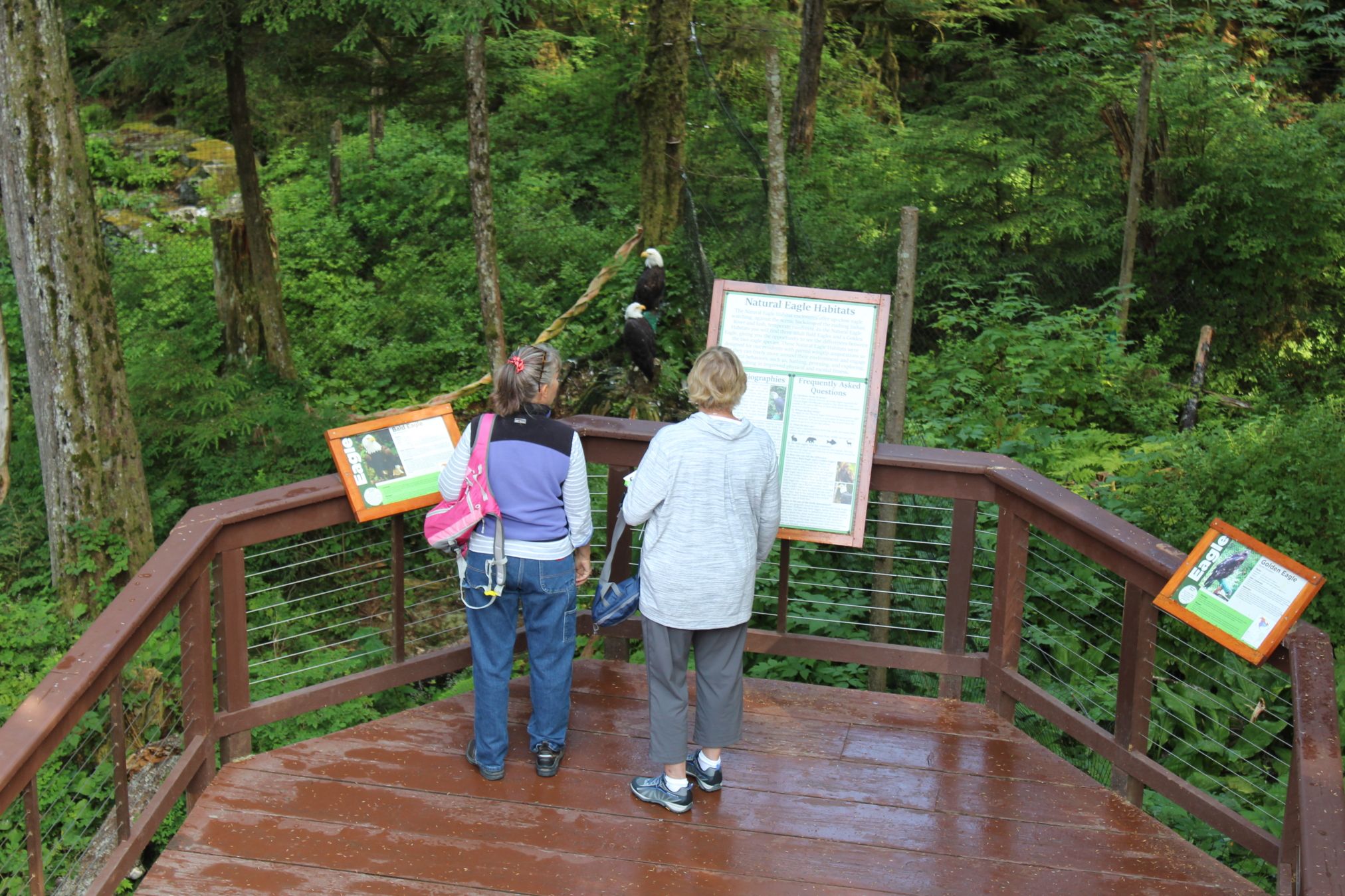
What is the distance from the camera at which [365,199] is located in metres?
15.1

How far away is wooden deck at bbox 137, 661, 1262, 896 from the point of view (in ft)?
10.2

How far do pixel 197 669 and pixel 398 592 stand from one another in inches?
31.7

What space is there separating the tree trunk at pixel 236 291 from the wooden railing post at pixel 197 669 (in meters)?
7.19

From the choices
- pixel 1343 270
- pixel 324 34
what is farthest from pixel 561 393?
pixel 1343 270

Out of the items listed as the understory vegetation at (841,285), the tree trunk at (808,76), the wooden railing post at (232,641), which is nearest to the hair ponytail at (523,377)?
the wooden railing post at (232,641)

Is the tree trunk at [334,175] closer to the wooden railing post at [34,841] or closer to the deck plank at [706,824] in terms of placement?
the deck plank at [706,824]

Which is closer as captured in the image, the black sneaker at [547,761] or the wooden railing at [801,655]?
the wooden railing at [801,655]

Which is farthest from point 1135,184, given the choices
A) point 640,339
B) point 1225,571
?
point 1225,571

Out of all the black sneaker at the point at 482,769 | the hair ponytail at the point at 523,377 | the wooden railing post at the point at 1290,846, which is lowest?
the black sneaker at the point at 482,769

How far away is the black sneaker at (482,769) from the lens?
3629 millimetres

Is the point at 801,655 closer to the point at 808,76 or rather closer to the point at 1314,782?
the point at 1314,782

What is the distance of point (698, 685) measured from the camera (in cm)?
354

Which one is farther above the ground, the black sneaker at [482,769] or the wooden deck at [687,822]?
the black sneaker at [482,769]

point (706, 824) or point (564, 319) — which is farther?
point (564, 319)
